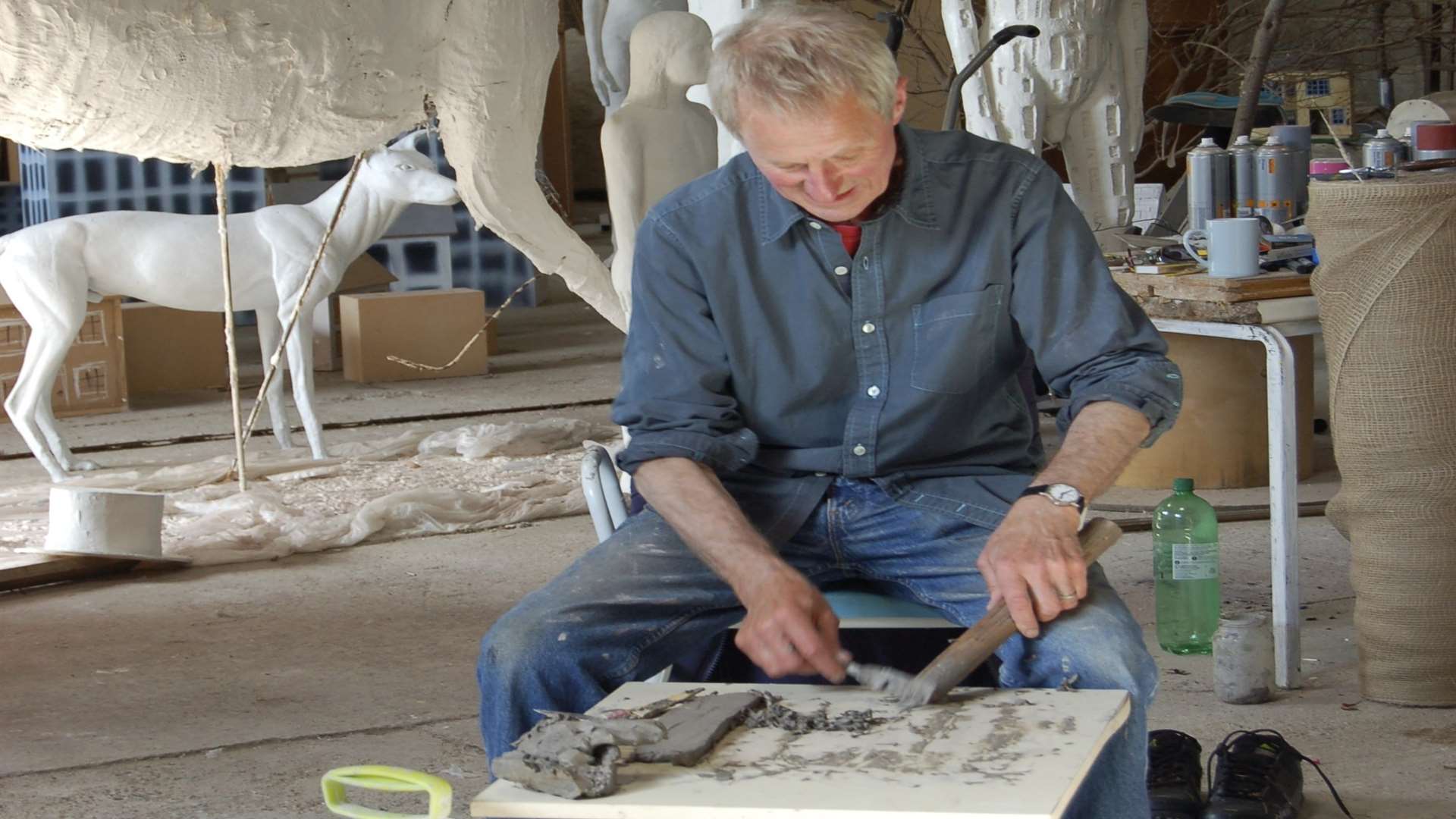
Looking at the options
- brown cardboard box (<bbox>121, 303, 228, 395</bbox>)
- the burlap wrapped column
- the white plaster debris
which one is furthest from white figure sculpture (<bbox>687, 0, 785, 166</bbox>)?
brown cardboard box (<bbox>121, 303, 228, 395</bbox>)

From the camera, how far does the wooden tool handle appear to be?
1.69 m

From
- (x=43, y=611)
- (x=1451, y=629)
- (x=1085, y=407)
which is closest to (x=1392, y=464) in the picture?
(x=1451, y=629)

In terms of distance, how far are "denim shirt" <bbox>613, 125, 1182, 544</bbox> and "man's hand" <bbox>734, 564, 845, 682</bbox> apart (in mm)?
293

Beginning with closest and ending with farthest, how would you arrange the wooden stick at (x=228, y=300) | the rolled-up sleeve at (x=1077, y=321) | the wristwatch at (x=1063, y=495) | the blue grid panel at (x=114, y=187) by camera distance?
the wristwatch at (x=1063, y=495) → the rolled-up sleeve at (x=1077, y=321) → the wooden stick at (x=228, y=300) → the blue grid panel at (x=114, y=187)

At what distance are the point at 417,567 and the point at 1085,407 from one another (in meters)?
2.93

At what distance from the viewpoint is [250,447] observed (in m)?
6.74

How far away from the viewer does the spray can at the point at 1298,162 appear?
372 cm

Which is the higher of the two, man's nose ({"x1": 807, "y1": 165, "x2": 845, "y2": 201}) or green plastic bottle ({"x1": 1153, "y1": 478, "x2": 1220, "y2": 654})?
man's nose ({"x1": 807, "y1": 165, "x2": 845, "y2": 201})

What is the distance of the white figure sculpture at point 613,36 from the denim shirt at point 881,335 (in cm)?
365

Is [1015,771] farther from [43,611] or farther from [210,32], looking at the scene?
[43,611]

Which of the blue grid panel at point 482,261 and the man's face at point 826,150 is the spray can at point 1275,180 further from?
the blue grid panel at point 482,261

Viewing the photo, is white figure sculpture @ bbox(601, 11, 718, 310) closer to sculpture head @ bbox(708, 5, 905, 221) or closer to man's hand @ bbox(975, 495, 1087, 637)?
sculpture head @ bbox(708, 5, 905, 221)

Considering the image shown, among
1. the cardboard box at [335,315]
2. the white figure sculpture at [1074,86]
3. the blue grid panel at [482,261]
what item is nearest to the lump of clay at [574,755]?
the white figure sculpture at [1074,86]

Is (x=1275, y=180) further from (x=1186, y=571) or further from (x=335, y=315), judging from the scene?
(x=335, y=315)
